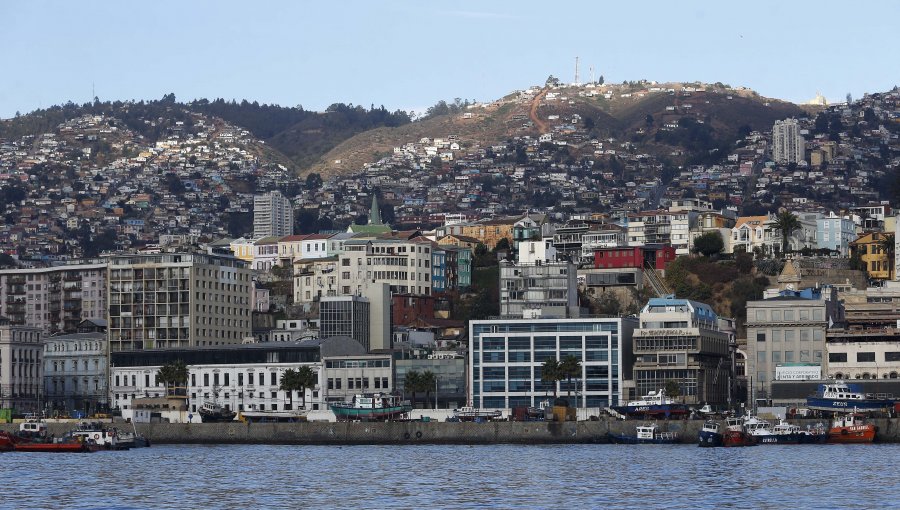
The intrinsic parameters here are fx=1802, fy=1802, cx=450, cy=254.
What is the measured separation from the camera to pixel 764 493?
9169cm

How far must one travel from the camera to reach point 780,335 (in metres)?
163

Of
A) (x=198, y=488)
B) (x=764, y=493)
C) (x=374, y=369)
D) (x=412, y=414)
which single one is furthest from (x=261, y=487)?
(x=374, y=369)

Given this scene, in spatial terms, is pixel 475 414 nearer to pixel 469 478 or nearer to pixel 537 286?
pixel 537 286

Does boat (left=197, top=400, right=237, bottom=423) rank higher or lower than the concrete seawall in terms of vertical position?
higher

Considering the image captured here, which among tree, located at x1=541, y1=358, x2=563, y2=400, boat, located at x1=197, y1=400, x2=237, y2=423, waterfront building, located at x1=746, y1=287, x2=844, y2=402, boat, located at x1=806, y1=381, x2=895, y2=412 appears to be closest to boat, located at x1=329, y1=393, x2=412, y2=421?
boat, located at x1=197, y1=400, x2=237, y2=423

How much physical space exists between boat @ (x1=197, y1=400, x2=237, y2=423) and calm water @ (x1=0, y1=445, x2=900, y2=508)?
2264 cm

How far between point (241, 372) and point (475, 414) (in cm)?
3113

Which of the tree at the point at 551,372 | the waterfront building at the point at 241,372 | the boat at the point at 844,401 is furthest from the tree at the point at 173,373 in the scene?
the boat at the point at 844,401

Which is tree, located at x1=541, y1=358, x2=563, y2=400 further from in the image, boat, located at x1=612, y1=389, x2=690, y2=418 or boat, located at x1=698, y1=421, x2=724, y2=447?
boat, located at x1=698, y1=421, x2=724, y2=447

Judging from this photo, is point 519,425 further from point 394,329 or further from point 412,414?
point 394,329

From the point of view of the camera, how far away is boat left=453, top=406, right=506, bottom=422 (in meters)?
154

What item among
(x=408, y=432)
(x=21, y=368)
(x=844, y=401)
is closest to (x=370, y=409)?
(x=408, y=432)

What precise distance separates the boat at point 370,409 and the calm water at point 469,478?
18286 millimetres

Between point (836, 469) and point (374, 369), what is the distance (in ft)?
238
